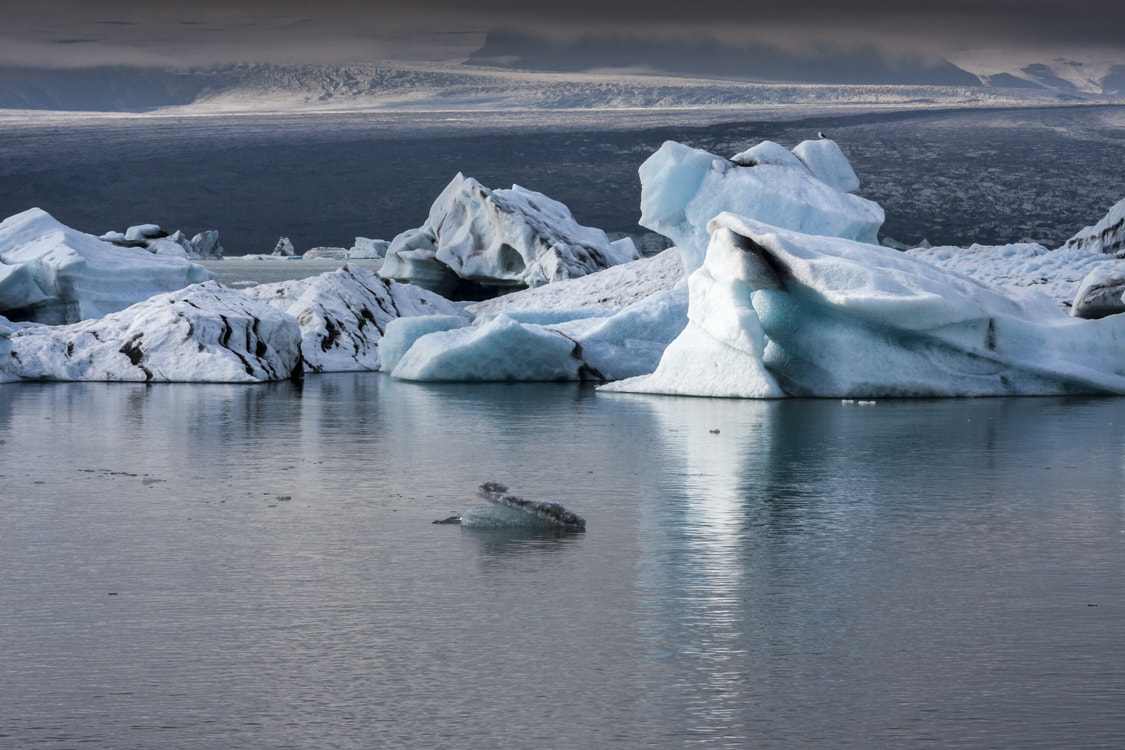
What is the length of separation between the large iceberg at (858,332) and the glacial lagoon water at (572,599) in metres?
3.50

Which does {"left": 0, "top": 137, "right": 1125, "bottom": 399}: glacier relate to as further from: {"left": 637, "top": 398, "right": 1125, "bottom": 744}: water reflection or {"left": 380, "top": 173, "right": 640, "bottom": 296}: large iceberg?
{"left": 637, "top": 398, "right": 1125, "bottom": 744}: water reflection

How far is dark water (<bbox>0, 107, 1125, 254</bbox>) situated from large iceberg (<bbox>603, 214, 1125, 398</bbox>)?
42358 millimetres

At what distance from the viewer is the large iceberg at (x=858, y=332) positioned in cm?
1131

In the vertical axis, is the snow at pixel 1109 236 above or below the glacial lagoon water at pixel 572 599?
above

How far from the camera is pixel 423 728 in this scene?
281cm

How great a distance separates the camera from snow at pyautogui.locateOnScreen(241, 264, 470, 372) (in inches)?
671

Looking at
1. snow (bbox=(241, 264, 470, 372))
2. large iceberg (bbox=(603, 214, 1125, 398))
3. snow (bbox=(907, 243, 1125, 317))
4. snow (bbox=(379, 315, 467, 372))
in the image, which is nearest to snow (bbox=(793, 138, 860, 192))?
snow (bbox=(907, 243, 1125, 317))

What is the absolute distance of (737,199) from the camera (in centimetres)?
1611

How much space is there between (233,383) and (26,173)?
77.6 m

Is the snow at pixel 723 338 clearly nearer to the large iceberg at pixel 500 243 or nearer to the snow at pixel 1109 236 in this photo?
the large iceberg at pixel 500 243

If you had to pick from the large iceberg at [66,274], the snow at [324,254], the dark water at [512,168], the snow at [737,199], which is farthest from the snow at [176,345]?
the snow at [324,254]

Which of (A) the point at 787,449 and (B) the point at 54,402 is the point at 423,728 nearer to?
(A) the point at 787,449

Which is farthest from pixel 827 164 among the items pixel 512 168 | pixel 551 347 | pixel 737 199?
pixel 512 168

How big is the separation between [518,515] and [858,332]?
7.08 metres
